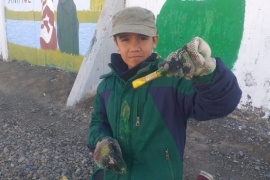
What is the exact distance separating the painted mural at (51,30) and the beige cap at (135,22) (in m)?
4.96

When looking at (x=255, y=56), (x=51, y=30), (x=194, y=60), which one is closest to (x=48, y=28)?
(x=51, y=30)

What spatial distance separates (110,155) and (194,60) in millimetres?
833

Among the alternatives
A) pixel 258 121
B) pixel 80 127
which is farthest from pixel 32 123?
pixel 258 121

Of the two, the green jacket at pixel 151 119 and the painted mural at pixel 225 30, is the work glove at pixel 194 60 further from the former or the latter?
the painted mural at pixel 225 30

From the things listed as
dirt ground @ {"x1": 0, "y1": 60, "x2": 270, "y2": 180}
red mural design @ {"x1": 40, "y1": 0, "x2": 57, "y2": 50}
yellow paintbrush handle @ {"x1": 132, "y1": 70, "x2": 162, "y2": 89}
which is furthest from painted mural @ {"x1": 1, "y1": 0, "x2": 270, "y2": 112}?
yellow paintbrush handle @ {"x1": 132, "y1": 70, "x2": 162, "y2": 89}

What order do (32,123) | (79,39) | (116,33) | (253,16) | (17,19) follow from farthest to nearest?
(17,19), (79,39), (32,123), (253,16), (116,33)

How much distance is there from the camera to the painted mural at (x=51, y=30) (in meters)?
7.41

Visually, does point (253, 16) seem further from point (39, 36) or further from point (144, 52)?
point (39, 36)

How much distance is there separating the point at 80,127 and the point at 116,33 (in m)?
3.20

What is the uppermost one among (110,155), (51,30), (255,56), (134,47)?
(134,47)

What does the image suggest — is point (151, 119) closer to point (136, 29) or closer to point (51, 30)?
point (136, 29)

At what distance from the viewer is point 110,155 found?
204cm

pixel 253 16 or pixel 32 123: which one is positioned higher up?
pixel 253 16

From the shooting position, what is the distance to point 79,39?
7.61m
